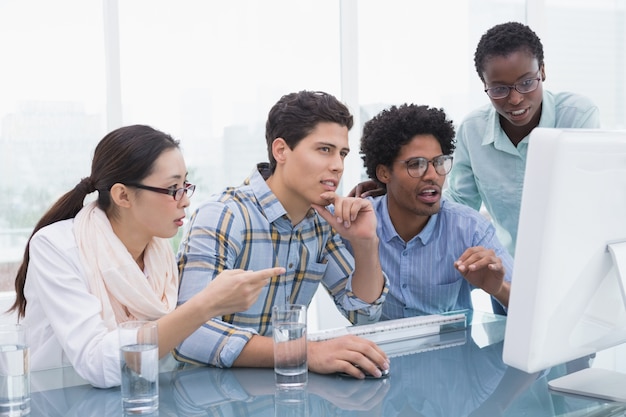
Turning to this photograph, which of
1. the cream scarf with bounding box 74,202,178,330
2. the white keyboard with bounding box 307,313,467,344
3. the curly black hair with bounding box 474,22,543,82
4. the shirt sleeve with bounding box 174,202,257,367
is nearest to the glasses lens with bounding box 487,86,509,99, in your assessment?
the curly black hair with bounding box 474,22,543,82

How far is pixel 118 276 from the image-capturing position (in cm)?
188

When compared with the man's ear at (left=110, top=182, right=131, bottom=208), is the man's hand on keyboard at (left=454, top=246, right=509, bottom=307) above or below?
below

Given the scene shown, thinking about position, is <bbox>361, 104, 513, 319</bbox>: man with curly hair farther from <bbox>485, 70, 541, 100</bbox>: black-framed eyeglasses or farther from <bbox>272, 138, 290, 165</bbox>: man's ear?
<bbox>272, 138, 290, 165</bbox>: man's ear

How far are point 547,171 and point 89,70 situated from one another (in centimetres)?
331

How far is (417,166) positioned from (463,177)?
0.78 m

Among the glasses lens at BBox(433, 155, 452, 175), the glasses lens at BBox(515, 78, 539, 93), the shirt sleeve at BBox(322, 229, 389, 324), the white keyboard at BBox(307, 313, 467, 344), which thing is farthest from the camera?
the glasses lens at BBox(515, 78, 539, 93)

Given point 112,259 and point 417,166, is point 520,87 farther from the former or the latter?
point 112,259

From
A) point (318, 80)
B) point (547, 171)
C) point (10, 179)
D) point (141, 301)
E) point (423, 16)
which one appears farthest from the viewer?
point (423, 16)

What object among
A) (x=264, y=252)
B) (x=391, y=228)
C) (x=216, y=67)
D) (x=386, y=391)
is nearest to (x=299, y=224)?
(x=264, y=252)

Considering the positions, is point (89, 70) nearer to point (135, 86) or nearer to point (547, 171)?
point (135, 86)

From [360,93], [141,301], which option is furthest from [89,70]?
[141,301]

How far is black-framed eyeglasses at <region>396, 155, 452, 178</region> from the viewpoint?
8.13 ft

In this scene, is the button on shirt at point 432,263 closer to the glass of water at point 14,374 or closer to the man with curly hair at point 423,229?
the man with curly hair at point 423,229

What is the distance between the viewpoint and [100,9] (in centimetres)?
403
